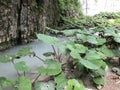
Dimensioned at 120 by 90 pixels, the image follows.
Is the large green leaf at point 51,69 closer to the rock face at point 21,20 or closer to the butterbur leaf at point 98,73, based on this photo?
the butterbur leaf at point 98,73

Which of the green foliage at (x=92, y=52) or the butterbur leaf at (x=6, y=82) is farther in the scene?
the green foliage at (x=92, y=52)

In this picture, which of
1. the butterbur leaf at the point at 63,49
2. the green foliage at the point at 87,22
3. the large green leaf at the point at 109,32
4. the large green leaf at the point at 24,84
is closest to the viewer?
the large green leaf at the point at 24,84

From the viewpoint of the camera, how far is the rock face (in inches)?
126

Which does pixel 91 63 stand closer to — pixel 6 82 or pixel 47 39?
pixel 47 39

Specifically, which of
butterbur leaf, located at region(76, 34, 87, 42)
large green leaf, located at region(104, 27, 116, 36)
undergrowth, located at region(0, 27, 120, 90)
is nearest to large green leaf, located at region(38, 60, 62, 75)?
undergrowth, located at region(0, 27, 120, 90)

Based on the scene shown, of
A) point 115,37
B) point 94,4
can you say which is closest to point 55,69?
point 115,37

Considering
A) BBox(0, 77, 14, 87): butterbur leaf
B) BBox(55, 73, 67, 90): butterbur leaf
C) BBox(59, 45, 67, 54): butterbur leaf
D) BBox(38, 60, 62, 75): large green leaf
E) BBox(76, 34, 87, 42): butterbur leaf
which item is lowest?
BBox(55, 73, 67, 90): butterbur leaf

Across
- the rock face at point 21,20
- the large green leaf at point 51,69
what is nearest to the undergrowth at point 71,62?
the large green leaf at point 51,69

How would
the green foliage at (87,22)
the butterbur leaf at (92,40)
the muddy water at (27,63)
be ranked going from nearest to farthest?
the muddy water at (27,63) → the butterbur leaf at (92,40) → the green foliage at (87,22)

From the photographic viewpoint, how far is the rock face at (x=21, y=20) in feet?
10.5

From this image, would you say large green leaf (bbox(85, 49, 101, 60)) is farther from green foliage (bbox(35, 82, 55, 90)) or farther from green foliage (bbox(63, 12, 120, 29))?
green foliage (bbox(63, 12, 120, 29))

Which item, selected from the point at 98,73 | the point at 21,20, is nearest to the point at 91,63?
the point at 98,73

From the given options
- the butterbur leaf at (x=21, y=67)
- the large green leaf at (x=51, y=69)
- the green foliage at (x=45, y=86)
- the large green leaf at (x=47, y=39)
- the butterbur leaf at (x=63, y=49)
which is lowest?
the green foliage at (x=45, y=86)

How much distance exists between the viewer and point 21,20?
341 cm
